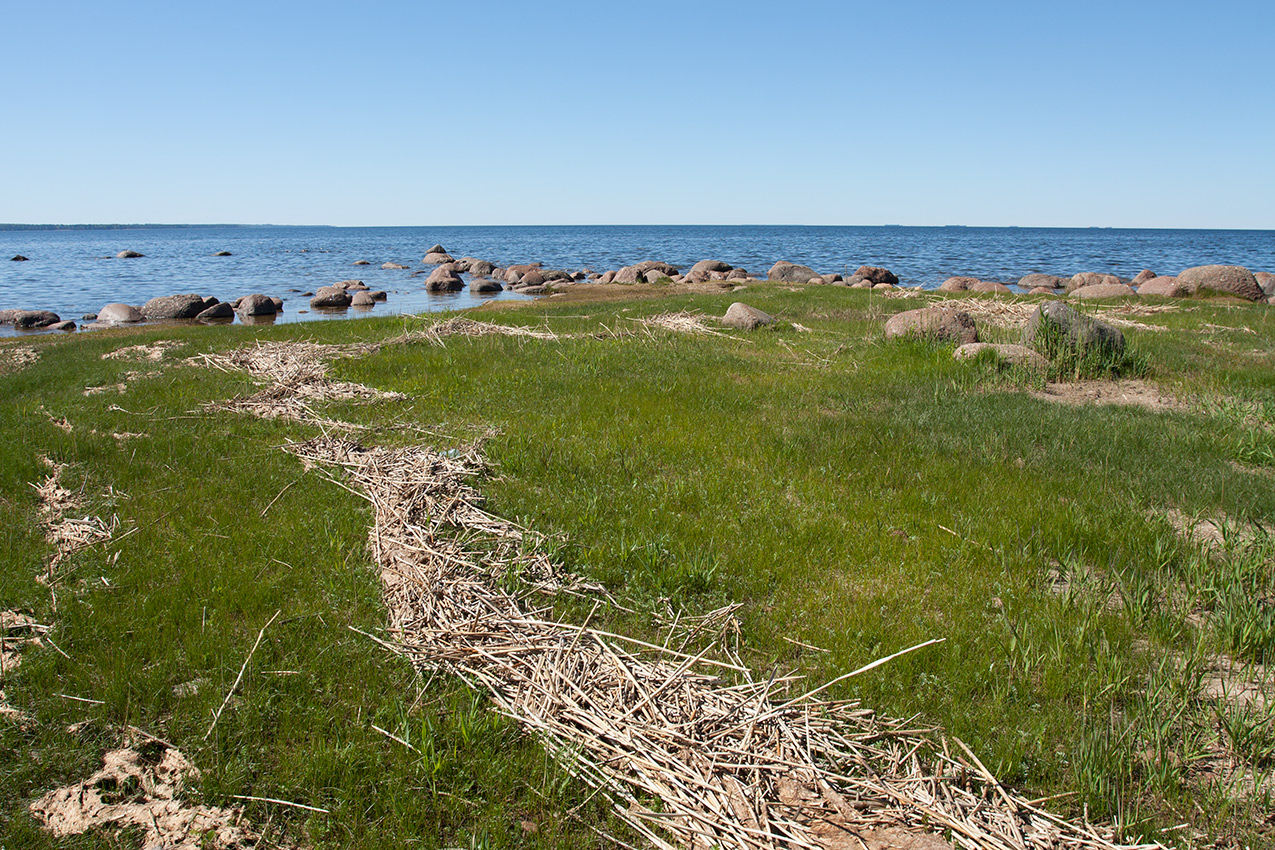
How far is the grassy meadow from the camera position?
319cm

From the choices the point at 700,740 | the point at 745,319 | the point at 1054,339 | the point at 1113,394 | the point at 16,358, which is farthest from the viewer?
the point at 745,319

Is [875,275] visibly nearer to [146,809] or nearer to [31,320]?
Answer: [31,320]

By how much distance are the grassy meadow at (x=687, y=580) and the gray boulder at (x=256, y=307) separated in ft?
66.8

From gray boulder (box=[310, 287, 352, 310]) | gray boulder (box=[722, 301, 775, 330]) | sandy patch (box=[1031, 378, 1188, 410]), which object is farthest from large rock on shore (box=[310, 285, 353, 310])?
sandy patch (box=[1031, 378, 1188, 410])

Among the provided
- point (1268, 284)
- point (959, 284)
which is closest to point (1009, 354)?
point (959, 284)

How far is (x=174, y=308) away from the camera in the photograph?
27656mm

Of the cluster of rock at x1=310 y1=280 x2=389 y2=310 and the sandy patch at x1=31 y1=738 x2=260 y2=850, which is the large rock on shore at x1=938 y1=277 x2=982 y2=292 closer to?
the cluster of rock at x1=310 y1=280 x2=389 y2=310

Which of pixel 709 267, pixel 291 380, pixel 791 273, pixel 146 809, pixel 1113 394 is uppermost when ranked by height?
pixel 709 267

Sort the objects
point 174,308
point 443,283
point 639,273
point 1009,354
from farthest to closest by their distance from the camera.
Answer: point 443,283
point 639,273
point 174,308
point 1009,354

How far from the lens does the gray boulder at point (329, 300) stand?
3162cm

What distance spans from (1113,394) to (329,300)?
30427 millimetres

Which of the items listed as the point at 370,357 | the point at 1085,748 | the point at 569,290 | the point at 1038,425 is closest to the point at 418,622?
the point at 1085,748

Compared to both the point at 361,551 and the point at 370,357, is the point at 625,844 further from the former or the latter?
the point at 370,357

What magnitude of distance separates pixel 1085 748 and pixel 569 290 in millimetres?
30733
